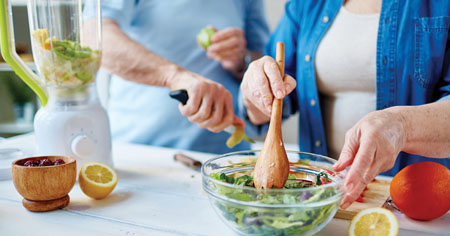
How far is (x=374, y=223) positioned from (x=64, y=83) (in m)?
0.81

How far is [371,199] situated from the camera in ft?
2.85

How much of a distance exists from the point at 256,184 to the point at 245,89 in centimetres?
25

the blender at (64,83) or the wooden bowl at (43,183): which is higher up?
the blender at (64,83)

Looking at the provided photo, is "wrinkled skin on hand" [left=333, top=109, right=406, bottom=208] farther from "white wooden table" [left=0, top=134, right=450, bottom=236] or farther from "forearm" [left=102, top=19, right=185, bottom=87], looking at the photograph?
"forearm" [left=102, top=19, right=185, bottom=87]

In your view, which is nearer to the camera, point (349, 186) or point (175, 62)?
point (349, 186)

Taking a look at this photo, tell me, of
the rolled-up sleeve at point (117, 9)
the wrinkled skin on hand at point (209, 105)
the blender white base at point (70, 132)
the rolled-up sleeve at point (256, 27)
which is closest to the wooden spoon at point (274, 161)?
the wrinkled skin on hand at point (209, 105)

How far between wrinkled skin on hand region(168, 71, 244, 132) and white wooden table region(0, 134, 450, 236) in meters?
0.16

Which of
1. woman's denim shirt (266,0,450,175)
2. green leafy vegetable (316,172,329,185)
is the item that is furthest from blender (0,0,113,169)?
woman's denim shirt (266,0,450,175)

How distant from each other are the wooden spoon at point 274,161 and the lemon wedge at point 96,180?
366 millimetres

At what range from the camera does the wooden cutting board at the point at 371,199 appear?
80cm

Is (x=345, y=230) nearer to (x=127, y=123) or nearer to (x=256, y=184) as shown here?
(x=256, y=184)

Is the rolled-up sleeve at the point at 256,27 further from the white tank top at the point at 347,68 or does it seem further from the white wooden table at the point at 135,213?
the white wooden table at the point at 135,213

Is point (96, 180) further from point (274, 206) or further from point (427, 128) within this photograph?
point (427, 128)

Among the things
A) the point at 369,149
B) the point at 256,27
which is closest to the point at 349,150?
the point at 369,149
